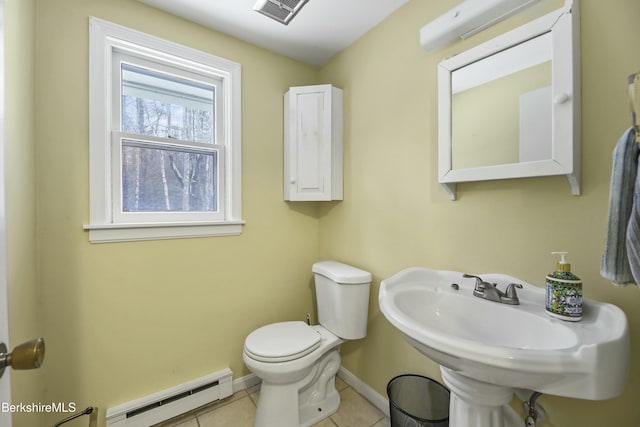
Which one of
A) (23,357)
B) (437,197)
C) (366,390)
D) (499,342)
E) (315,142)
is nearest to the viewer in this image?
(23,357)

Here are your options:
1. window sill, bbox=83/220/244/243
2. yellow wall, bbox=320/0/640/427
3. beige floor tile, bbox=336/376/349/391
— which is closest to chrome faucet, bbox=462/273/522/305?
yellow wall, bbox=320/0/640/427

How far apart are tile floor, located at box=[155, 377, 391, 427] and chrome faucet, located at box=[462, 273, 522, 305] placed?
99 centimetres

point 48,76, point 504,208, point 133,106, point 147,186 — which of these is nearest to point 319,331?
point 504,208

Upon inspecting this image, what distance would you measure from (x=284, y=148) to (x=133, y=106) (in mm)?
914

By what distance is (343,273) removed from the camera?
5.14ft

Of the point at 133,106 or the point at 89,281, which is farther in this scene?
the point at 133,106

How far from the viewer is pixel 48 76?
3.94ft

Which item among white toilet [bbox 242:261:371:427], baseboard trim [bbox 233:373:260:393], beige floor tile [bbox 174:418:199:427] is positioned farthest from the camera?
baseboard trim [bbox 233:373:260:393]

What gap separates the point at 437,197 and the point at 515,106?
0.47 meters

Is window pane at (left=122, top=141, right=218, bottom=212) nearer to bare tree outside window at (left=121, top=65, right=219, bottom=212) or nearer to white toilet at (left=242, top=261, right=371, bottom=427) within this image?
bare tree outside window at (left=121, top=65, right=219, bottom=212)

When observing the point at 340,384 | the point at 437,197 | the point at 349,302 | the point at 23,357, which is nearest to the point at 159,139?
the point at 23,357

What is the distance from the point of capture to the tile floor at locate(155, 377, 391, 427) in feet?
4.74

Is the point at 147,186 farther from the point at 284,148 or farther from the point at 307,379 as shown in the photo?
the point at 307,379

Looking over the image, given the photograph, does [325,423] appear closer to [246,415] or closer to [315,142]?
[246,415]
